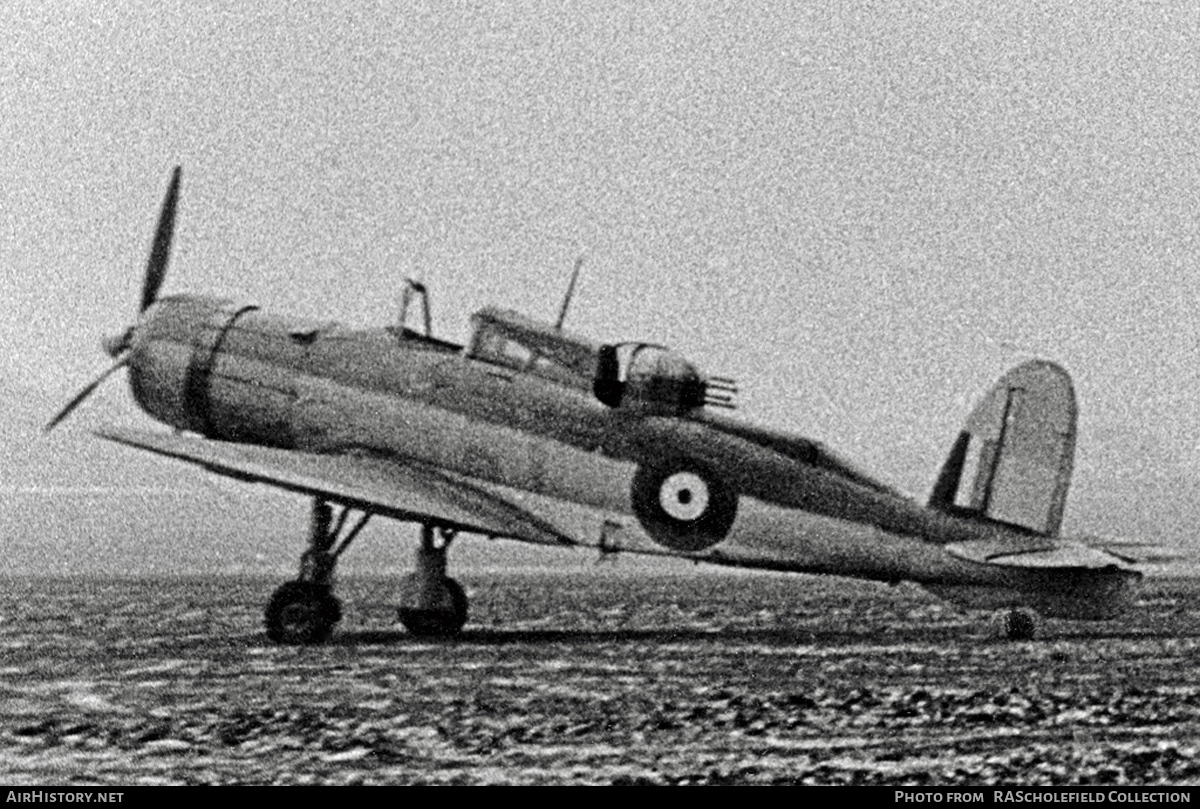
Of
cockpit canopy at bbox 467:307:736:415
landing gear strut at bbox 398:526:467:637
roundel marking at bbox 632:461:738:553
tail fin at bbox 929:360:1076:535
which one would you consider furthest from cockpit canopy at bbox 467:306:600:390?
tail fin at bbox 929:360:1076:535

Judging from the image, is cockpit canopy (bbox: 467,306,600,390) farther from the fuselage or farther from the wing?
the wing

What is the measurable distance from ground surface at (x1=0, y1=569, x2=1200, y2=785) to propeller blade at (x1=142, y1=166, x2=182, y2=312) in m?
3.47

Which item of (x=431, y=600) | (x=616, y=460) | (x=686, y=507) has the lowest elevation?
(x=431, y=600)

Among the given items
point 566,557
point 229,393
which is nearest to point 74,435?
point 566,557

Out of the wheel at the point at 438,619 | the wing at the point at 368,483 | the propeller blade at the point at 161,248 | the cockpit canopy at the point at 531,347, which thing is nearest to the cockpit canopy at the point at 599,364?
the cockpit canopy at the point at 531,347

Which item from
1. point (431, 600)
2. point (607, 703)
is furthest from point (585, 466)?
point (607, 703)

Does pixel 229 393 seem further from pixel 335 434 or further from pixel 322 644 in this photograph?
pixel 322 644

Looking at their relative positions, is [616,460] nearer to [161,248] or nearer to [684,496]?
[684,496]

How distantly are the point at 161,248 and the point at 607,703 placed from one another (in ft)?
30.9

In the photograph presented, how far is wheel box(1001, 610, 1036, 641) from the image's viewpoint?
1678cm

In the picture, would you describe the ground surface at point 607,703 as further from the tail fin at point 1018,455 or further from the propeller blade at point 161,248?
the propeller blade at point 161,248

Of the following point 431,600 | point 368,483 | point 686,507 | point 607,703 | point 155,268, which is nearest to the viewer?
point 607,703

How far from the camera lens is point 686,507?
1617cm
